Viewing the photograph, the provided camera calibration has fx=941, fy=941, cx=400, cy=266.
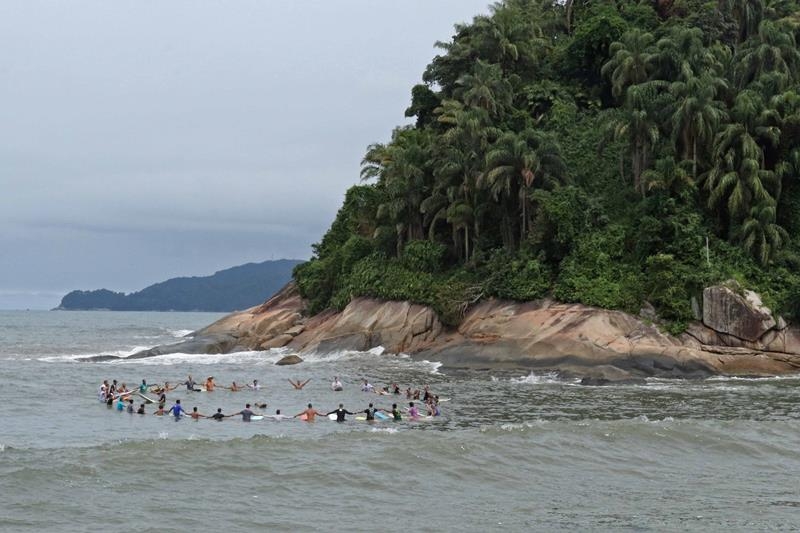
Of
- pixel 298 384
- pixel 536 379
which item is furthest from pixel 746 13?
pixel 298 384

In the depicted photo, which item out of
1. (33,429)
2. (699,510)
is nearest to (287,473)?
(699,510)

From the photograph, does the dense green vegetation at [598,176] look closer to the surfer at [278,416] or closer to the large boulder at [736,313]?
the large boulder at [736,313]

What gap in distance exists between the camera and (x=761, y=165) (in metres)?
53.2

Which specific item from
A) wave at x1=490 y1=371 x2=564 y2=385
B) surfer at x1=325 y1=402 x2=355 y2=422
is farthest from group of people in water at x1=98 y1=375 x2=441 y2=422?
wave at x1=490 y1=371 x2=564 y2=385

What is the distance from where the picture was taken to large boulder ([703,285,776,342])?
156ft

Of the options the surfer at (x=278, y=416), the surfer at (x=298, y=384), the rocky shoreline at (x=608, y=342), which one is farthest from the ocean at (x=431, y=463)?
the rocky shoreline at (x=608, y=342)

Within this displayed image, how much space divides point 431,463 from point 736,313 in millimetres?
27467

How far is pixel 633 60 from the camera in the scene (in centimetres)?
6125

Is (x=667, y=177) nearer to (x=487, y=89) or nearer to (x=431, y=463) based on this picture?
(x=487, y=89)

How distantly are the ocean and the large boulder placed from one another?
5.12 metres

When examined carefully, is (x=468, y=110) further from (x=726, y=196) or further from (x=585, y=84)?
(x=726, y=196)

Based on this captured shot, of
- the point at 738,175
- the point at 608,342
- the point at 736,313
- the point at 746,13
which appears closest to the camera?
the point at 608,342

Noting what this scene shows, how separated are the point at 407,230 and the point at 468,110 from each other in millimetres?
9269

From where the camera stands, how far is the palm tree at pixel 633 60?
61156mm
